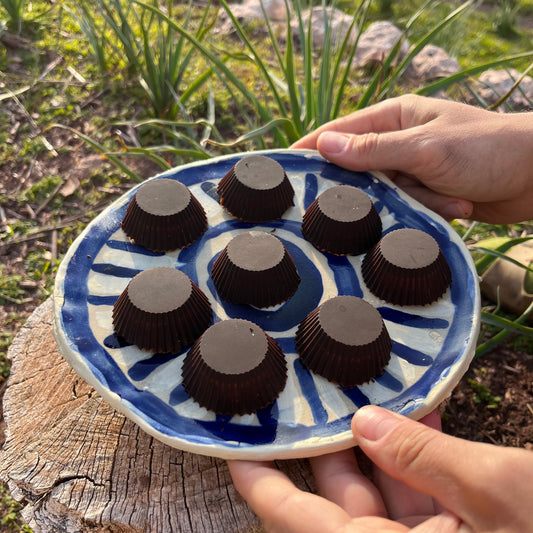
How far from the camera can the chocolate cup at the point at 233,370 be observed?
151 cm

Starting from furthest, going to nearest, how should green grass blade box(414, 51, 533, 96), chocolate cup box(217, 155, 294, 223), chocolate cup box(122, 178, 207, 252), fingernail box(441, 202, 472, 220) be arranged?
green grass blade box(414, 51, 533, 96) → fingernail box(441, 202, 472, 220) → chocolate cup box(217, 155, 294, 223) → chocolate cup box(122, 178, 207, 252)

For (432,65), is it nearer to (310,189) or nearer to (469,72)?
(469,72)

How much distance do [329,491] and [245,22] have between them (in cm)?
428

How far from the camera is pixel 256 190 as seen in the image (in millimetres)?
2027

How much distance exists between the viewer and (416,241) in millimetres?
1903

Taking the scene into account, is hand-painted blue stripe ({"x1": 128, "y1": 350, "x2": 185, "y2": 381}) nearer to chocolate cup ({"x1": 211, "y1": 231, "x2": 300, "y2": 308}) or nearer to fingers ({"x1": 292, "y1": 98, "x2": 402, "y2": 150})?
chocolate cup ({"x1": 211, "y1": 231, "x2": 300, "y2": 308})

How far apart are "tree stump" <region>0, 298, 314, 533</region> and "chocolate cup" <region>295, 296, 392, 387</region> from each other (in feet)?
0.96

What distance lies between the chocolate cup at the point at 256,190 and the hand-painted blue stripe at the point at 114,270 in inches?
16.5

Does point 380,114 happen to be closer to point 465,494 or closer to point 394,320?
point 394,320

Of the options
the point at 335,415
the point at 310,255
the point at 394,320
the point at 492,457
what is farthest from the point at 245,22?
the point at 492,457

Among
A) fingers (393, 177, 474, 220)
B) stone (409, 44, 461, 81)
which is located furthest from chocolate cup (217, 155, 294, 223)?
stone (409, 44, 461, 81)

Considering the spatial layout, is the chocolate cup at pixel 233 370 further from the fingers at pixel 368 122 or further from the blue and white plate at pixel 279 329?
the fingers at pixel 368 122

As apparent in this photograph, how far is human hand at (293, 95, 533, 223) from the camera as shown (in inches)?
87.0

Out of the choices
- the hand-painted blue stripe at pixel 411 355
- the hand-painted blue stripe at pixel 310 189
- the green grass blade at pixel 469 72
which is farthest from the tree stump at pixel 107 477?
the green grass blade at pixel 469 72
